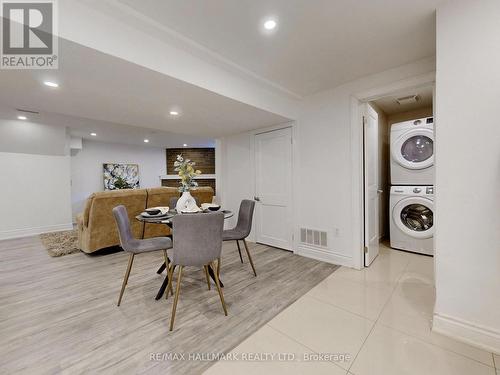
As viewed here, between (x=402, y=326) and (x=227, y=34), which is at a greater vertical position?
(x=227, y=34)

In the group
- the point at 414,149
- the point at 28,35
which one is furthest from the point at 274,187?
the point at 28,35

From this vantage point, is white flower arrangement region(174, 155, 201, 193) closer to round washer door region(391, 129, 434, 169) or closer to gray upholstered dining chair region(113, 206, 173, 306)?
gray upholstered dining chair region(113, 206, 173, 306)

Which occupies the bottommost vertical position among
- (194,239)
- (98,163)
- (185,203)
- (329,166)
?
(194,239)

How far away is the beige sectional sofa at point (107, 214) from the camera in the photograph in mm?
3227

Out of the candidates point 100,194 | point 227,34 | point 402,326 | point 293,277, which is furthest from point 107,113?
point 402,326

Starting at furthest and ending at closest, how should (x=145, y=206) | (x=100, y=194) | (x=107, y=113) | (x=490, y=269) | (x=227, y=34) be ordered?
(x=145, y=206)
(x=100, y=194)
(x=107, y=113)
(x=227, y=34)
(x=490, y=269)

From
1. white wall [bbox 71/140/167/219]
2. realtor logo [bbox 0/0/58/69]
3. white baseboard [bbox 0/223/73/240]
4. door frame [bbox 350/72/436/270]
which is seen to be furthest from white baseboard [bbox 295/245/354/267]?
white wall [bbox 71/140/167/219]

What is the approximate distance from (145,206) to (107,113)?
5.34 ft

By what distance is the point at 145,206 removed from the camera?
3.72 meters

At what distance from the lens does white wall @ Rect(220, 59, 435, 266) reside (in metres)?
2.73

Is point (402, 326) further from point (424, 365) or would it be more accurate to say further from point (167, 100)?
point (167, 100)

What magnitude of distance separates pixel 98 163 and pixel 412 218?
27.4 ft

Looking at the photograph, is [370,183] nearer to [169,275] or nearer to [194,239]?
[194,239]

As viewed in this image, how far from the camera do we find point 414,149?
327 cm
